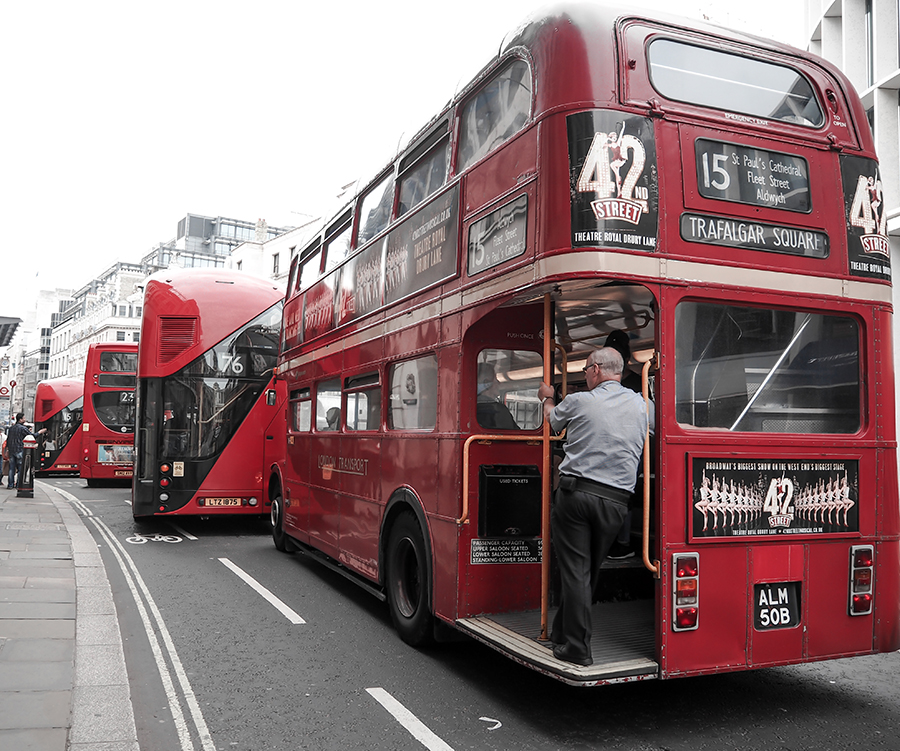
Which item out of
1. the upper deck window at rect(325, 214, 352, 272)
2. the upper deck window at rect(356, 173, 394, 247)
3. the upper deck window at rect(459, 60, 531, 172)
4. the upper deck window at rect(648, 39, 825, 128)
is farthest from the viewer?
the upper deck window at rect(325, 214, 352, 272)

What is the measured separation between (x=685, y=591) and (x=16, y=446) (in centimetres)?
2116

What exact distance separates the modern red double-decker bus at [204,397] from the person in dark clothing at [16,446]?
25.9 feet

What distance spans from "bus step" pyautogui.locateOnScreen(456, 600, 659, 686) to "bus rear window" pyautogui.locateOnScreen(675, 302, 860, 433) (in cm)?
134

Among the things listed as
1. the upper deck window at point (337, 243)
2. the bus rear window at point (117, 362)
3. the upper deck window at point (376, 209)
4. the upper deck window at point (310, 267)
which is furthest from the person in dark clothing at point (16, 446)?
the upper deck window at point (376, 209)

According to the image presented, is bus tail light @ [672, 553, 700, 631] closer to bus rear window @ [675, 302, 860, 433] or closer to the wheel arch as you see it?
bus rear window @ [675, 302, 860, 433]

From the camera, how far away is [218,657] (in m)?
6.04

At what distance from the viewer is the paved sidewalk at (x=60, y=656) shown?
4305 mm

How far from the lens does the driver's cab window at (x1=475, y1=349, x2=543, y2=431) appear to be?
5.72m

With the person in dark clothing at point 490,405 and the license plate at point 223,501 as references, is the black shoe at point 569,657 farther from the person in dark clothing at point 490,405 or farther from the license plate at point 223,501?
the license plate at point 223,501

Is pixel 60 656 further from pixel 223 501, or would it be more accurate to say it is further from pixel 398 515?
pixel 223 501

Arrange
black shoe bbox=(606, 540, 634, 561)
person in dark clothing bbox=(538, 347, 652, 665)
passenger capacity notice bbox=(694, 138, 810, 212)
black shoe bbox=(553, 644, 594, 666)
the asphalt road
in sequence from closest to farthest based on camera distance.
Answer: black shoe bbox=(553, 644, 594, 666) → the asphalt road → person in dark clothing bbox=(538, 347, 652, 665) → passenger capacity notice bbox=(694, 138, 810, 212) → black shoe bbox=(606, 540, 634, 561)

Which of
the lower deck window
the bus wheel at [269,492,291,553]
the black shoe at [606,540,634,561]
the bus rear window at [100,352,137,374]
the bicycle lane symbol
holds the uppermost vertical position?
the bus rear window at [100,352,137,374]

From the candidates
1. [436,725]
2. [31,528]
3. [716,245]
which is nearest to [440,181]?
[716,245]

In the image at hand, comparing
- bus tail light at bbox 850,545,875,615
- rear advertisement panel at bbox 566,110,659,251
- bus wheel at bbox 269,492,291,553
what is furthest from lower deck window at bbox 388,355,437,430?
bus wheel at bbox 269,492,291,553
